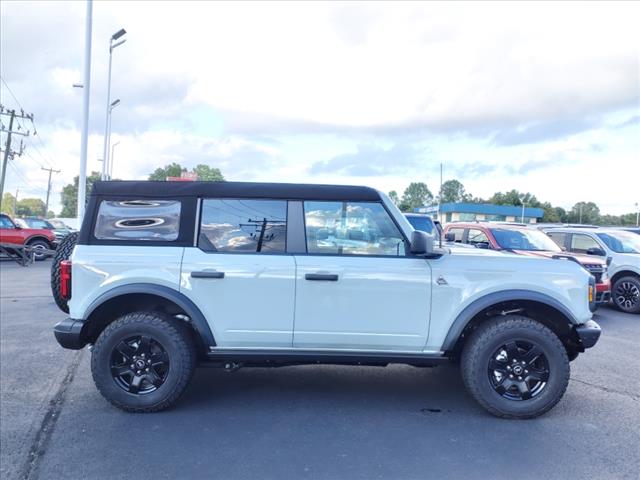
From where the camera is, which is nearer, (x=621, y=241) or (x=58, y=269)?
(x=58, y=269)

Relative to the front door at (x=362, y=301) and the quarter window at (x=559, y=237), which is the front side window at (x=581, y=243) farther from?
the front door at (x=362, y=301)

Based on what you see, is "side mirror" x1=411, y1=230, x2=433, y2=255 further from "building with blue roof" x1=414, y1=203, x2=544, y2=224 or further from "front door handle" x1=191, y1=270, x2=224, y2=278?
"building with blue roof" x1=414, y1=203, x2=544, y2=224

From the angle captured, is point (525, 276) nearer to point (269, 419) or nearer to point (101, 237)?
point (269, 419)

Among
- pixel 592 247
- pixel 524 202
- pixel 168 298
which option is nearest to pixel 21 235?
pixel 168 298

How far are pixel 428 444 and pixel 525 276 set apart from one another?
1.59 m

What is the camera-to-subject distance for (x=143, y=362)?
404cm

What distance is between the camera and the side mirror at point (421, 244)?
150 inches

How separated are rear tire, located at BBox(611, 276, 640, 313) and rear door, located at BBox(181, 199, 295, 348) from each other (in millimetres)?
8350

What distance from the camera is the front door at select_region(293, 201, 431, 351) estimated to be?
3922mm

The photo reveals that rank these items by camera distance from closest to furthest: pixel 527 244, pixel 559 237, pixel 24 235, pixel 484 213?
pixel 527 244, pixel 559 237, pixel 24 235, pixel 484 213

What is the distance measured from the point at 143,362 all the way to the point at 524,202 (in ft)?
267

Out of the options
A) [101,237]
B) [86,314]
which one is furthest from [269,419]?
[101,237]

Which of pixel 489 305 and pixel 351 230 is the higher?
pixel 351 230

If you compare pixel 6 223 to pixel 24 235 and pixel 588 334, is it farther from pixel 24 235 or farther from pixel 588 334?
pixel 588 334
